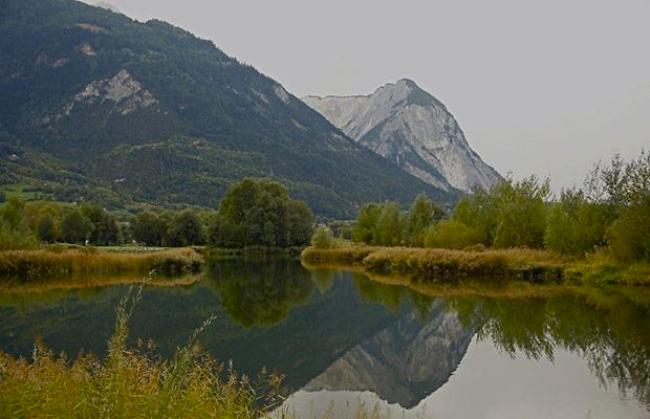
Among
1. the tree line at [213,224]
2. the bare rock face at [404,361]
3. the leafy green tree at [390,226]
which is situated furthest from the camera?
the tree line at [213,224]

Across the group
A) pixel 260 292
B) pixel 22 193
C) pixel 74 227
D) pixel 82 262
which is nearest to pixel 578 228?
pixel 260 292

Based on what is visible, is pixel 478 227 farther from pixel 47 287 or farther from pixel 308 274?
pixel 47 287

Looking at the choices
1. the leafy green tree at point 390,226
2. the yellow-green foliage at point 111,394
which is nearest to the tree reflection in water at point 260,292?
the yellow-green foliage at point 111,394

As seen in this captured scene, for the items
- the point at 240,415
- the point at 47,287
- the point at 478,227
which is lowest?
the point at 47,287

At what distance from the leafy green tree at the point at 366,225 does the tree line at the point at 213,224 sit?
10.2 meters

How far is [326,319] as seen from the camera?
95.5 ft

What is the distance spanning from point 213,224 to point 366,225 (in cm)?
2096

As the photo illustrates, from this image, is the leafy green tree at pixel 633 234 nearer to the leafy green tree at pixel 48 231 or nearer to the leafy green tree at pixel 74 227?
the leafy green tree at pixel 74 227

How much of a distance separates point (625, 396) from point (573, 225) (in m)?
33.3

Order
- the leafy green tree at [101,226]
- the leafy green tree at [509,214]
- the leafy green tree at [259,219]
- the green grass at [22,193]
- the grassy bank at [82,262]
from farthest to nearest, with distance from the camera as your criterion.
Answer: the green grass at [22,193], the leafy green tree at [101,226], the leafy green tree at [259,219], the leafy green tree at [509,214], the grassy bank at [82,262]

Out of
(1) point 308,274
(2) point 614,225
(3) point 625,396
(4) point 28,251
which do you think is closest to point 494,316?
(3) point 625,396

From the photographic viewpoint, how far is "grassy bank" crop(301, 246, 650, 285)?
129 ft

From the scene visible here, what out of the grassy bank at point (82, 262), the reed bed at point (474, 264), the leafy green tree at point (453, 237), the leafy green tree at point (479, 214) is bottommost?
the grassy bank at point (82, 262)

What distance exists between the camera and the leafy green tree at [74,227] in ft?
285
